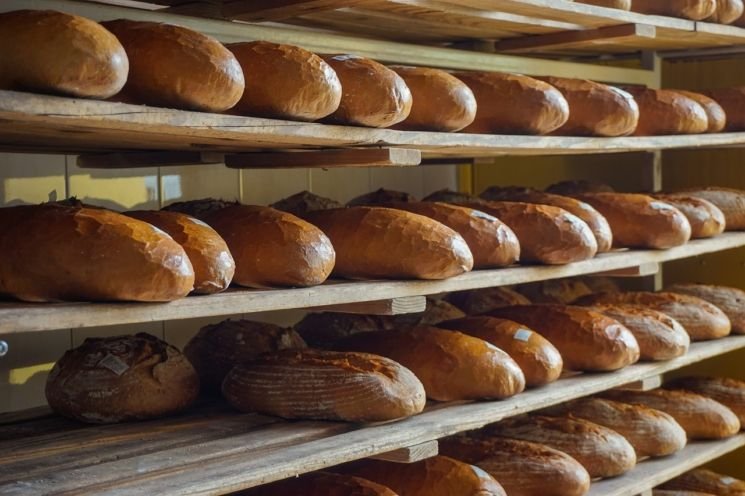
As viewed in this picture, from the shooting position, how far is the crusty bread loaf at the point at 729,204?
422 centimetres

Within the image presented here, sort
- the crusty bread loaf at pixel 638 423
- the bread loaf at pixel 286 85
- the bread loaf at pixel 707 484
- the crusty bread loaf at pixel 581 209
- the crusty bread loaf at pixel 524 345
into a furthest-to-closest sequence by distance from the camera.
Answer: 1. the bread loaf at pixel 707 484
2. the crusty bread loaf at pixel 638 423
3. the crusty bread loaf at pixel 581 209
4. the crusty bread loaf at pixel 524 345
5. the bread loaf at pixel 286 85

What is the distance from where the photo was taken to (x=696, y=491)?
402 centimetres

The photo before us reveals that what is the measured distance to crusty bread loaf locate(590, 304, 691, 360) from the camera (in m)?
3.66

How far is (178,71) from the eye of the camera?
2246mm

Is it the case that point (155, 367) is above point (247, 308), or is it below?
below

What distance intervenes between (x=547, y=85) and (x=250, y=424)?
132cm

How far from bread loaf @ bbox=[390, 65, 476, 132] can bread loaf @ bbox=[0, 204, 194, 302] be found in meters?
0.89

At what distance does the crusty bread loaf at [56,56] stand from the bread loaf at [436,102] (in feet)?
3.38

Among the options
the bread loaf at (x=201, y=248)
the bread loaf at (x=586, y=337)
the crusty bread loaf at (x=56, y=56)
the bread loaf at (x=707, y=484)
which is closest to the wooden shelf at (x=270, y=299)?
the bread loaf at (x=201, y=248)

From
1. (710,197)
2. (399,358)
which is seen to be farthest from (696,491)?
(399,358)

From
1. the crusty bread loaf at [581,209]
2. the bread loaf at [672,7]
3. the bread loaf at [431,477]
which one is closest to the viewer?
the bread loaf at [431,477]

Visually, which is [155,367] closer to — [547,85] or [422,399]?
[422,399]

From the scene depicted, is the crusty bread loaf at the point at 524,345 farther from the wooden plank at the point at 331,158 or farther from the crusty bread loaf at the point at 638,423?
the wooden plank at the point at 331,158

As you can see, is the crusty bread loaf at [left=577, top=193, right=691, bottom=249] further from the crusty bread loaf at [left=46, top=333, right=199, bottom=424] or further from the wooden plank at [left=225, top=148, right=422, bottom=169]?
the crusty bread loaf at [left=46, top=333, right=199, bottom=424]
